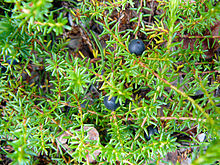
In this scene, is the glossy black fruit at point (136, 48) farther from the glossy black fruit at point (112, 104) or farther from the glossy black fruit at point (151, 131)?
the glossy black fruit at point (151, 131)

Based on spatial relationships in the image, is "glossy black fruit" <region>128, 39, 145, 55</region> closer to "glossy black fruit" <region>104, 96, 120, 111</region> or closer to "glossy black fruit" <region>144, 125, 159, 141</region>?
"glossy black fruit" <region>104, 96, 120, 111</region>

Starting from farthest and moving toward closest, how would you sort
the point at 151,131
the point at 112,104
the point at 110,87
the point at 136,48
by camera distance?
the point at 151,131 → the point at 136,48 → the point at 112,104 → the point at 110,87

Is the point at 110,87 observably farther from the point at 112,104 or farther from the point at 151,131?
the point at 151,131

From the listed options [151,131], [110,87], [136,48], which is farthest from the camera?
[151,131]

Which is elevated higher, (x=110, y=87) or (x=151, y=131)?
→ (x=110, y=87)

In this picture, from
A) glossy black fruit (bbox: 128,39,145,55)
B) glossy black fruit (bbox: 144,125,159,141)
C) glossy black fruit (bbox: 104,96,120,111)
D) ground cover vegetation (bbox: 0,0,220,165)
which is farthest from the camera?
glossy black fruit (bbox: 144,125,159,141)

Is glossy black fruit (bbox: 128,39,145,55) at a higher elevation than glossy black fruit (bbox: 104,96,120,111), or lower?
higher

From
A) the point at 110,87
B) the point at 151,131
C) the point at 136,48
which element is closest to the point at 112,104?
the point at 110,87

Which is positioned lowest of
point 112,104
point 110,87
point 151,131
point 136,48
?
point 151,131

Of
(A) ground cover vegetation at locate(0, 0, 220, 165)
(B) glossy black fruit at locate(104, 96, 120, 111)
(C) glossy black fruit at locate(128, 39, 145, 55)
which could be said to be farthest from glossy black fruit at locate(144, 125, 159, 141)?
(C) glossy black fruit at locate(128, 39, 145, 55)
